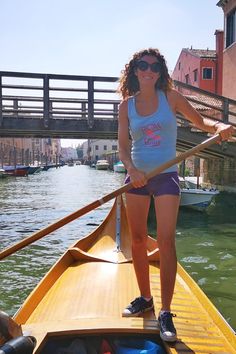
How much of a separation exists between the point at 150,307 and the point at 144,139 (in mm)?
1098

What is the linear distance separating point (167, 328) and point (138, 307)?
1.16 feet

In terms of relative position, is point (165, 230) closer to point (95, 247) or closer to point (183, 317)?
point (183, 317)

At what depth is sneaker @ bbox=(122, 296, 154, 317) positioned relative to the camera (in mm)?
2686

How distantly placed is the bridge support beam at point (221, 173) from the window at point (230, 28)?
5.42 metres

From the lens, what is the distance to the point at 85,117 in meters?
13.6

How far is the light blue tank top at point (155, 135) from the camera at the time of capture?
2.48 meters

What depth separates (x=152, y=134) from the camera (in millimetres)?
2484

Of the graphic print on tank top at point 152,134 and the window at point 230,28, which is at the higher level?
the window at point 230,28

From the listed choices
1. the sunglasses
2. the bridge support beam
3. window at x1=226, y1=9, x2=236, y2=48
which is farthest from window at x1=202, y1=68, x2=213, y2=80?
the sunglasses

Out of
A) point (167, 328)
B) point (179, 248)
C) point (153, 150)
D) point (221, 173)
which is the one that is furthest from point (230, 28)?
point (167, 328)

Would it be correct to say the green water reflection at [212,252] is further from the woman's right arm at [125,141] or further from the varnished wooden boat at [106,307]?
the woman's right arm at [125,141]

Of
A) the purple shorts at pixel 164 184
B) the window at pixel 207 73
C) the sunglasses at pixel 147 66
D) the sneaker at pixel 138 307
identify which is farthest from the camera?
the window at pixel 207 73

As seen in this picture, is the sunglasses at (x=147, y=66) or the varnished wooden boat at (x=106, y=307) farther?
the sunglasses at (x=147, y=66)

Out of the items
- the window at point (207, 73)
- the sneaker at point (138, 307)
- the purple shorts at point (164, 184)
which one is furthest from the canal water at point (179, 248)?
the window at point (207, 73)
